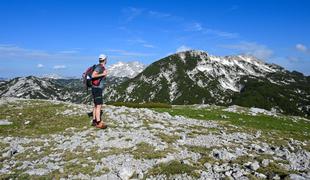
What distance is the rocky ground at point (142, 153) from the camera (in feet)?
40.6

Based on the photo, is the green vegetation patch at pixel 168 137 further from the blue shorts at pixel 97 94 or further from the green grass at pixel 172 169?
the blue shorts at pixel 97 94

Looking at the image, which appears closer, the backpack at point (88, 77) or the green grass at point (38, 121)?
the backpack at point (88, 77)

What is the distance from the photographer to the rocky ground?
40.6 feet

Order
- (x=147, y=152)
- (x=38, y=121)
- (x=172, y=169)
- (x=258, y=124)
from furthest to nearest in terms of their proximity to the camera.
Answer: (x=258, y=124)
(x=38, y=121)
(x=147, y=152)
(x=172, y=169)

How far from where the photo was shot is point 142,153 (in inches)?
581

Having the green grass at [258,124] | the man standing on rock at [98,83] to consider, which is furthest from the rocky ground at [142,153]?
the green grass at [258,124]

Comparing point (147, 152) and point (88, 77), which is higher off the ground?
point (88, 77)

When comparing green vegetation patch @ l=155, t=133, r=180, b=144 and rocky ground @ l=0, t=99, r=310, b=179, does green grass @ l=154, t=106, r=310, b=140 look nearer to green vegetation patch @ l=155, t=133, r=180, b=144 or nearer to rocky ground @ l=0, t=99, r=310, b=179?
rocky ground @ l=0, t=99, r=310, b=179

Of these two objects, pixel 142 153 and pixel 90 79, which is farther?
pixel 90 79

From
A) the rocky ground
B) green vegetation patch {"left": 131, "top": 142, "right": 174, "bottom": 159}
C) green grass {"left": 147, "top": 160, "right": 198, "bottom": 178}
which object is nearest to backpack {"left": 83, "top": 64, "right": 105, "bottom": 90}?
the rocky ground

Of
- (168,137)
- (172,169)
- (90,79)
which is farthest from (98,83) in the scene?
(172,169)

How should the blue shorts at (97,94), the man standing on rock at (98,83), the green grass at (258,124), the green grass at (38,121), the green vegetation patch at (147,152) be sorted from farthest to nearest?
the green grass at (258,124)
the green grass at (38,121)
the blue shorts at (97,94)
the man standing on rock at (98,83)
the green vegetation patch at (147,152)

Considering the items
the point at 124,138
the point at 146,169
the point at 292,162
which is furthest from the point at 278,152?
the point at 124,138

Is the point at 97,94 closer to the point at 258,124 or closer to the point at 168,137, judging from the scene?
A: the point at 168,137
